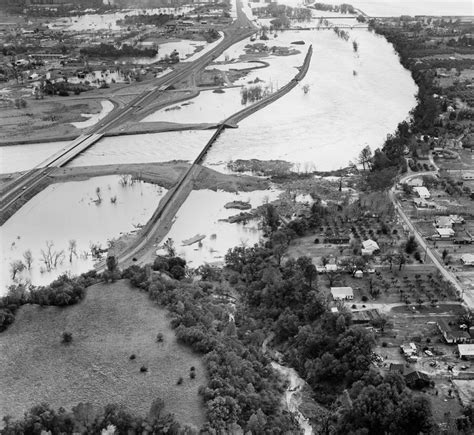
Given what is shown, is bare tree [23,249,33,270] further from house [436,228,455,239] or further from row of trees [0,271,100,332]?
house [436,228,455,239]

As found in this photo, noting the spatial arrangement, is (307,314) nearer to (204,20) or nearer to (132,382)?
(132,382)

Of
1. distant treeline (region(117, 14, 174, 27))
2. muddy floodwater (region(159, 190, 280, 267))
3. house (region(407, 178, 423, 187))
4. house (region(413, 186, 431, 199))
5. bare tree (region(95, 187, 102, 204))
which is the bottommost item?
muddy floodwater (region(159, 190, 280, 267))

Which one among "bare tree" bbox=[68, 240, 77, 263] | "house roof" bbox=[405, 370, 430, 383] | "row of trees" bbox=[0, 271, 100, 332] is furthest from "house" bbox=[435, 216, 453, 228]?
"bare tree" bbox=[68, 240, 77, 263]

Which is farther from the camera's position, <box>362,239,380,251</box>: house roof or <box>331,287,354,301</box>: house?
<box>362,239,380,251</box>: house roof

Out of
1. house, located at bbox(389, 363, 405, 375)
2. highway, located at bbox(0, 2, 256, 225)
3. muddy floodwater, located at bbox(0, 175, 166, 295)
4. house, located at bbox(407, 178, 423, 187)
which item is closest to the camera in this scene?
house, located at bbox(389, 363, 405, 375)

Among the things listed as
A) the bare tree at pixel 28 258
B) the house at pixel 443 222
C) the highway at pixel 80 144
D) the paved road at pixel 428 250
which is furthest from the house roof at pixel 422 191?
the highway at pixel 80 144

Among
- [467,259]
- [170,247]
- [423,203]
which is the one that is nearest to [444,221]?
[423,203]
